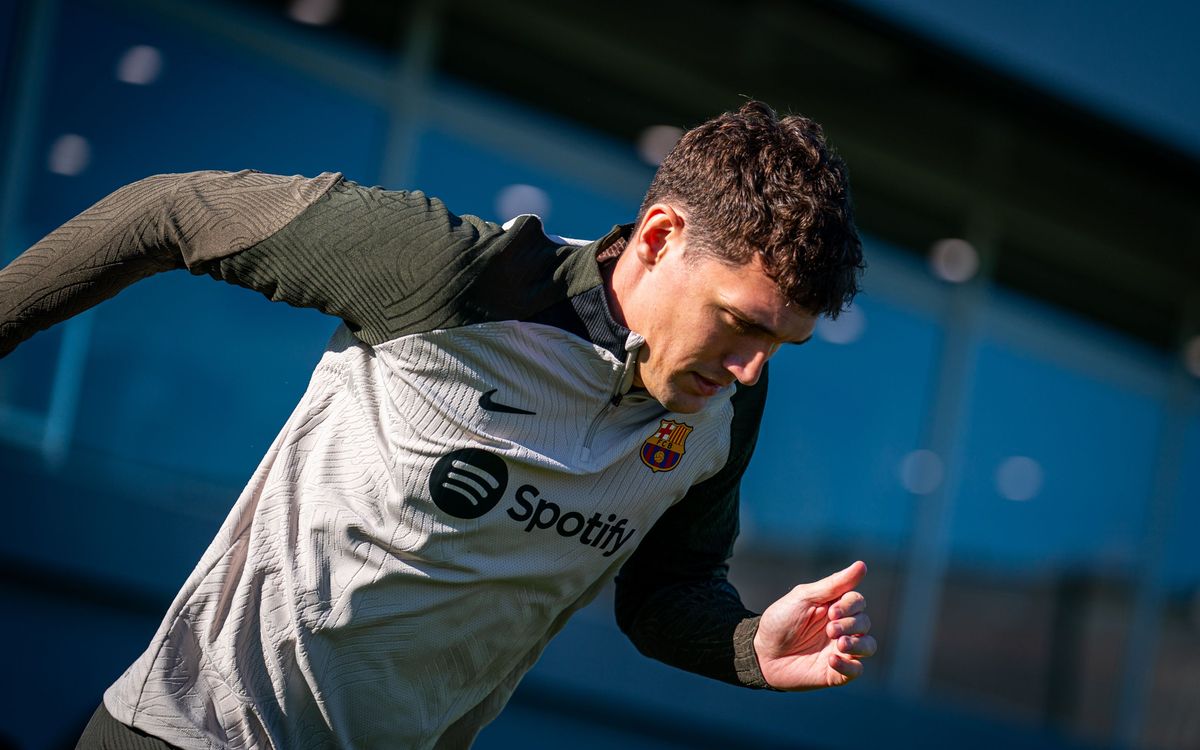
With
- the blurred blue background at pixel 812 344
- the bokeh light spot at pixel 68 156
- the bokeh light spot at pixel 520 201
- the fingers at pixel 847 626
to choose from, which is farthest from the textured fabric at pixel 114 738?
the bokeh light spot at pixel 520 201

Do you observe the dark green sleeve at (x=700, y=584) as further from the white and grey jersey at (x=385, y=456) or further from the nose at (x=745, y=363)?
the nose at (x=745, y=363)

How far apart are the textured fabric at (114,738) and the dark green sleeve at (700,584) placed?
2.58 ft

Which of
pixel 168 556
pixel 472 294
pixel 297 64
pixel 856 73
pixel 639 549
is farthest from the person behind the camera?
pixel 856 73

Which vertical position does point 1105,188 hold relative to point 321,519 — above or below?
above

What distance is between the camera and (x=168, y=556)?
4.61 meters

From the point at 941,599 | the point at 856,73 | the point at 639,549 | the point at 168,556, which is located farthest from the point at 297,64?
the point at 941,599

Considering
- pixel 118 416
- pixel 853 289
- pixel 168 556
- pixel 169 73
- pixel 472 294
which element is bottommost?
pixel 168 556

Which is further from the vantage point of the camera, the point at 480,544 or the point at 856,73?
the point at 856,73

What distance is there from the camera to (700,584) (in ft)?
6.79

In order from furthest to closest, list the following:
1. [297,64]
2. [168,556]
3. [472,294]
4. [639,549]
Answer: [297,64], [168,556], [639,549], [472,294]

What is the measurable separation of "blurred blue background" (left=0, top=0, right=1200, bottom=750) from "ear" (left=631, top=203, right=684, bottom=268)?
3.31 m

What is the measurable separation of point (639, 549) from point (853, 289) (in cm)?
63

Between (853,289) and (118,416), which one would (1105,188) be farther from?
(853,289)

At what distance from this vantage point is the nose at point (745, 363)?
5.66 feet
